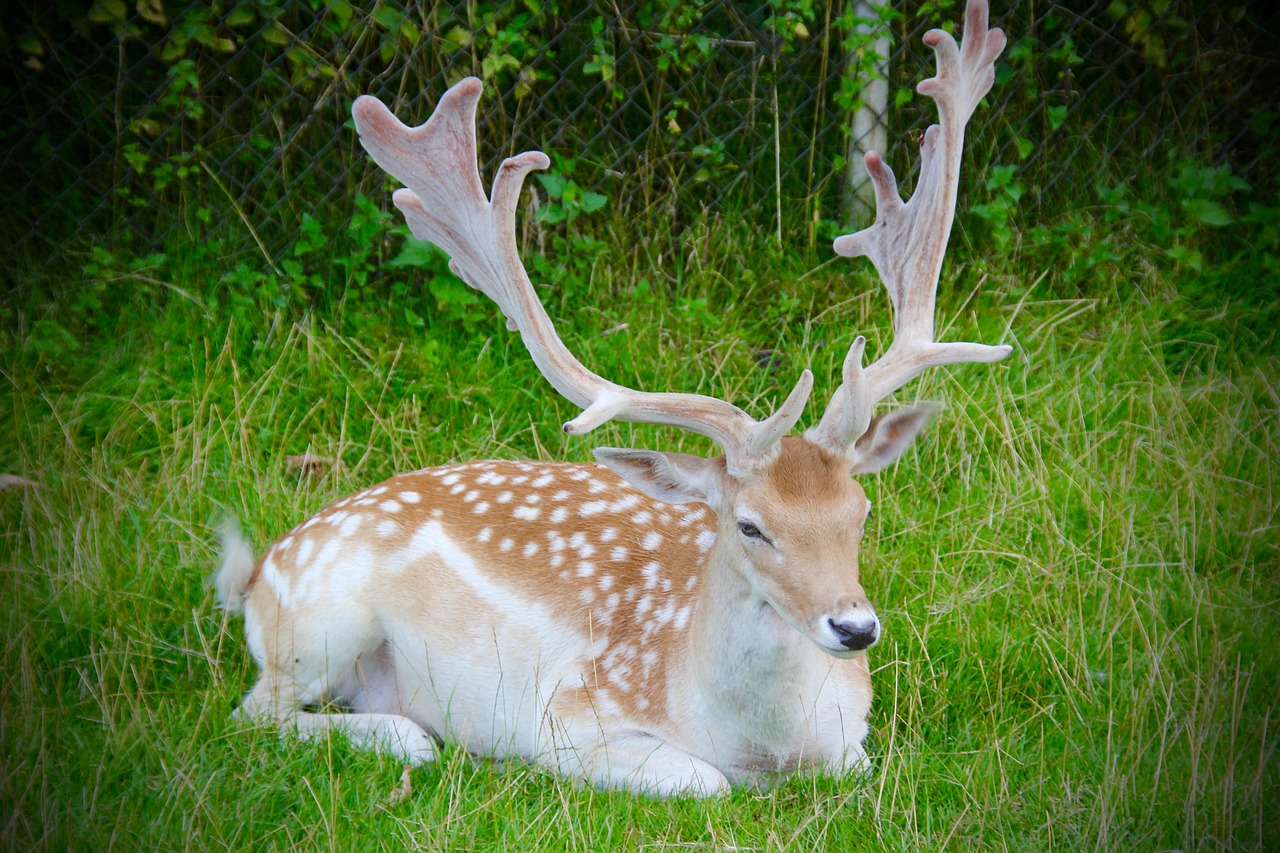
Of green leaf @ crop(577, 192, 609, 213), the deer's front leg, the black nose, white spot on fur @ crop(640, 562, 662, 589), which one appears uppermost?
green leaf @ crop(577, 192, 609, 213)

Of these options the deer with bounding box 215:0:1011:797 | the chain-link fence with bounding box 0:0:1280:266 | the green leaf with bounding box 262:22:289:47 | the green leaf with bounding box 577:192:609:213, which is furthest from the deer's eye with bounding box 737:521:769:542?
the green leaf with bounding box 262:22:289:47

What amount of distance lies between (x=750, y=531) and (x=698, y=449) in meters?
1.61

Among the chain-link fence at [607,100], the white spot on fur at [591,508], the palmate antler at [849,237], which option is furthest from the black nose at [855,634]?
the chain-link fence at [607,100]

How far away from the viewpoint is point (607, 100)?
5727mm

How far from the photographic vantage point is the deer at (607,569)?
124 inches

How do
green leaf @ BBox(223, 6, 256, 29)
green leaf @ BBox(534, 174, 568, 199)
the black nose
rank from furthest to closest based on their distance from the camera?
1. green leaf @ BBox(223, 6, 256, 29)
2. green leaf @ BBox(534, 174, 568, 199)
3. the black nose

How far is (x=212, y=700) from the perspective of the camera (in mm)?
3600

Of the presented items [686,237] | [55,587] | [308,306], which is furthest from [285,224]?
[55,587]

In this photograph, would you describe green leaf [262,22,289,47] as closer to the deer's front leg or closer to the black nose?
the deer's front leg

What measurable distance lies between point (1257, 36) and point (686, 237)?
2.68 meters

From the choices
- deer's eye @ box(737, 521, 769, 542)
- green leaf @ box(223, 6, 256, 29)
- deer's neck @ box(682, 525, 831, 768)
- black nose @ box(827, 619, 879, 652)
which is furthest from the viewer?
green leaf @ box(223, 6, 256, 29)

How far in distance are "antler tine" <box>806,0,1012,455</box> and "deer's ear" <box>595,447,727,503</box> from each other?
0.89 ft

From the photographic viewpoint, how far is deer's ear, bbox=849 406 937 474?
3295 millimetres

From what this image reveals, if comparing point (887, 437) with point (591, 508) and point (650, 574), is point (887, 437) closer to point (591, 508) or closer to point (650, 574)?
point (650, 574)
